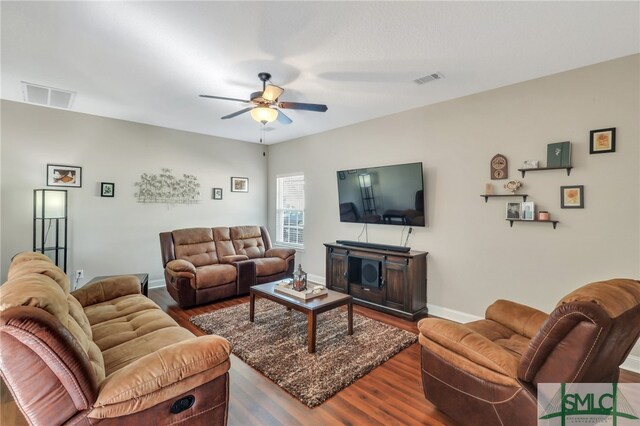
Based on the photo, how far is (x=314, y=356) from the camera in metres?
2.71

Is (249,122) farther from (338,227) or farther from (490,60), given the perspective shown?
(490,60)

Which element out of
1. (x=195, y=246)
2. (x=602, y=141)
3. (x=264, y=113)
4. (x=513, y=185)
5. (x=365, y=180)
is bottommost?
(x=195, y=246)

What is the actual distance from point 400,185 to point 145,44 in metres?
3.14

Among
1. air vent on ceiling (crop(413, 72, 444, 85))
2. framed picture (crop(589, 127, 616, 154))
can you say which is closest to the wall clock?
framed picture (crop(589, 127, 616, 154))

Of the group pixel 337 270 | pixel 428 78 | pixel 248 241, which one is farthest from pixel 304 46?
pixel 248 241

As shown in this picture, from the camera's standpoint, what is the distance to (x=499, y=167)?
130 inches

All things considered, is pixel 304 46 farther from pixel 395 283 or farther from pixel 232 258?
pixel 232 258

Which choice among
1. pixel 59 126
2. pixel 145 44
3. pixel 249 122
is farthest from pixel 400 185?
pixel 59 126

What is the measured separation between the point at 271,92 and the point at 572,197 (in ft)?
9.94

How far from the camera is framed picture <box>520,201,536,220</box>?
3.05 meters

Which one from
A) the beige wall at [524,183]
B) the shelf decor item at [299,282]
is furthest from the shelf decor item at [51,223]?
the beige wall at [524,183]

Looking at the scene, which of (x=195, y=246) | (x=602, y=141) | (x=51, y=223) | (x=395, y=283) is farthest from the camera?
(x=195, y=246)

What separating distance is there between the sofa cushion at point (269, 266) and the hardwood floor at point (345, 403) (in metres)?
2.08

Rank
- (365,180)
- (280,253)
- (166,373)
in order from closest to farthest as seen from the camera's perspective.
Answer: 1. (166,373)
2. (365,180)
3. (280,253)
